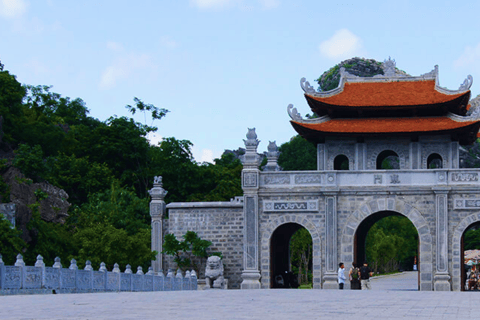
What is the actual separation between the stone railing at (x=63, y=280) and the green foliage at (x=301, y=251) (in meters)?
24.4

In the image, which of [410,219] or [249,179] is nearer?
[410,219]

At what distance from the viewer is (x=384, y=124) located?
36.7 meters

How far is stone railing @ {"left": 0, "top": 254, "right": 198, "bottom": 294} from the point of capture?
19219mm

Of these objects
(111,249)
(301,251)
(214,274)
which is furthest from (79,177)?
(214,274)

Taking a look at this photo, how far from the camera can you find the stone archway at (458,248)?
32.9 m

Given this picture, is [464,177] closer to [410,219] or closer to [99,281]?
[410,219]

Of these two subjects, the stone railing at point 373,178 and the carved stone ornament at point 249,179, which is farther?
the carved stone ornament at point 249,179

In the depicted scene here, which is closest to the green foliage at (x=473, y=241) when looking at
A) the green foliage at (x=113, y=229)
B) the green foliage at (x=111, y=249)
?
the green foliage at (x=113, y=229)

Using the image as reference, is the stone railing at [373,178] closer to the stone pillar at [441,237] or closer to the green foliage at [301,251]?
the stone pillar at [441,237]

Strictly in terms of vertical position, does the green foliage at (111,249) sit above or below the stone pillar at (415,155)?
below

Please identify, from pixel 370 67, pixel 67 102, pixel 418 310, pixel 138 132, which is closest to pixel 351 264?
pixel 418 310

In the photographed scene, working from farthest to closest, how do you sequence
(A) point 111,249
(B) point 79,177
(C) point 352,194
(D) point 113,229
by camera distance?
(B) point 79,177 → (D) point 113,229 → (A) point 111,249 → (C) point 352,194

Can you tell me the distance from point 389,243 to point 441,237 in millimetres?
28642

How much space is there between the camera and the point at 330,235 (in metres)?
34.0
